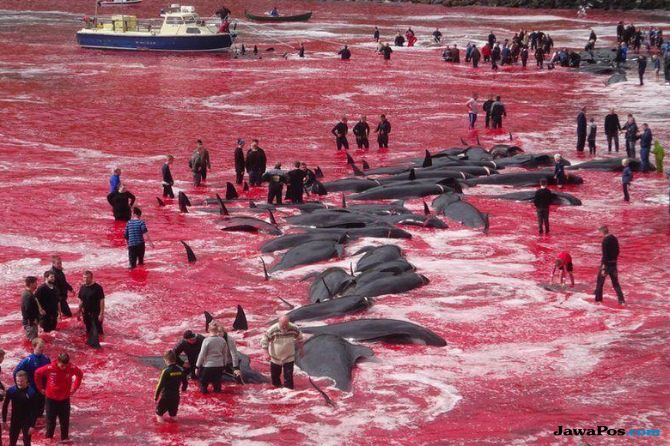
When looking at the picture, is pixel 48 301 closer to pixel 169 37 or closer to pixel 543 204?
pixel 543 204

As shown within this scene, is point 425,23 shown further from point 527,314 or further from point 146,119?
point 527,314

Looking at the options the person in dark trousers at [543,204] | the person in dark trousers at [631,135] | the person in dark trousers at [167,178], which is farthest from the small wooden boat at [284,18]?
the person in dark trousers at [543,204]

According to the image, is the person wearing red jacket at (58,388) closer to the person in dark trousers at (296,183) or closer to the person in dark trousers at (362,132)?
the person in dark trousers at (296,183)

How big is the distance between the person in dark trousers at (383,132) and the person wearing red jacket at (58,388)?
2339 centimetres

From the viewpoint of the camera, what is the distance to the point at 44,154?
3522cm

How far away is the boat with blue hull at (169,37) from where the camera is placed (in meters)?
68.6

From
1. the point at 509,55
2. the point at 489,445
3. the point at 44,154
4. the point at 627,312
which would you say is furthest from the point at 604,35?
the point at 489,445

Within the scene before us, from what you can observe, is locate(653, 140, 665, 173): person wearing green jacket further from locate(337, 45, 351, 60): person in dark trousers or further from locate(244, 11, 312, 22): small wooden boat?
locate(244, 11, 312, 22): small wooden boat

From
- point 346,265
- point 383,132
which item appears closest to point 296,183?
point 346,265

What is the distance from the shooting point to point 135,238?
21.0 m

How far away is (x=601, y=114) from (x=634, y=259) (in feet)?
72.3

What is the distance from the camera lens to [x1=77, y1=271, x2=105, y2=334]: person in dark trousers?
16.7 metres

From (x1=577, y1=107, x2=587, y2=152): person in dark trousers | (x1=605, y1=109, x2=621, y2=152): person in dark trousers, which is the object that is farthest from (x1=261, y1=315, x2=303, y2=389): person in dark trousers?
(x1=605, y1=109, x2=621, y2=152): person in dark trousers

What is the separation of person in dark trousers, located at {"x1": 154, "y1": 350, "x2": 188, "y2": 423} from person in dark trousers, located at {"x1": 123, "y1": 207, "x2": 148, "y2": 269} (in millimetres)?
7425
